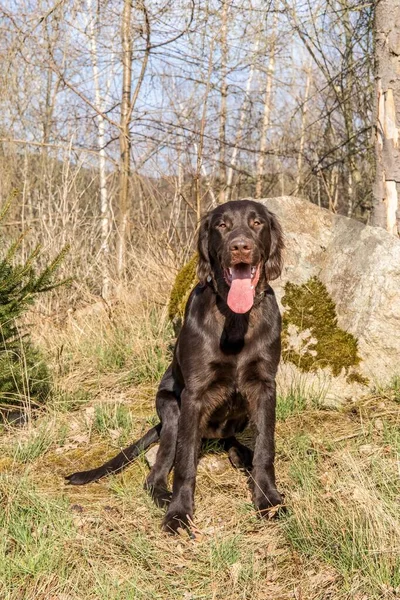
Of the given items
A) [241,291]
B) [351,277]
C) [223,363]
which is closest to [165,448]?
[223,363]

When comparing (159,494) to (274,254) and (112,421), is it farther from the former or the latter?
(274,254)

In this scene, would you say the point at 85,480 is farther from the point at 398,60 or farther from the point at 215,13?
the point at 215,13

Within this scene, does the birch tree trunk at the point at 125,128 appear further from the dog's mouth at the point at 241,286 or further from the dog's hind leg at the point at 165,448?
the dog's mouth at the point at 241,286

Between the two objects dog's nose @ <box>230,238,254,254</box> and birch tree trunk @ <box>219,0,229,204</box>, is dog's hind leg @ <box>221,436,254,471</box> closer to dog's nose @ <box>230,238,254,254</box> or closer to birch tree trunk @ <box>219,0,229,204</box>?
dog's nose @ <box>230,238,254,254</box>

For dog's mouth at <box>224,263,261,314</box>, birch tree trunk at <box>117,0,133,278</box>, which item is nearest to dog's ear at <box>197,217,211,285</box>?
dog's mouth at <box>224,263,261,314</box>

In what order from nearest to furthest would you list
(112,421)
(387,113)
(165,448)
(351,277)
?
(165,448)
(112,421)
(351,277)
(387,113)

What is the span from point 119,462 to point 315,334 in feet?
5.36

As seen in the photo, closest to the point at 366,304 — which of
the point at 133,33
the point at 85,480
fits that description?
the point at 85,480

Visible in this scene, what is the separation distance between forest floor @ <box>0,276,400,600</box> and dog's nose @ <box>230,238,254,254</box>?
1039 mm

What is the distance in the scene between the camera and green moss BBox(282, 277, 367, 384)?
4.11m

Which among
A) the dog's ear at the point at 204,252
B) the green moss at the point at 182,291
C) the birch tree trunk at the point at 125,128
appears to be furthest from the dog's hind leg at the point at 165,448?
the birch tree trunk at the point at 125,128

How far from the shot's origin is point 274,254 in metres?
3.40

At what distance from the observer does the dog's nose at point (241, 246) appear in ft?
9.77

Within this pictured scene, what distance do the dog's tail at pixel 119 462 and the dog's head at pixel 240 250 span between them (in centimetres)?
98
